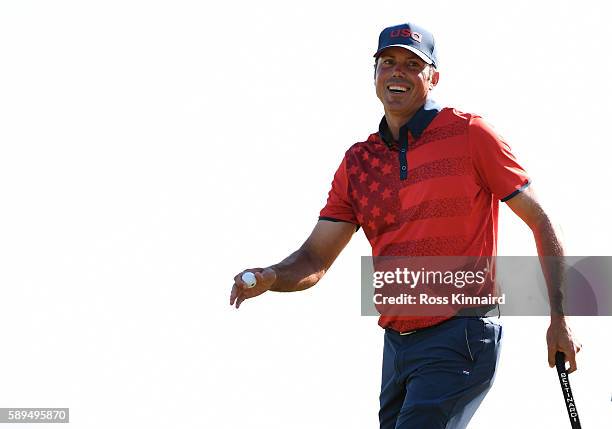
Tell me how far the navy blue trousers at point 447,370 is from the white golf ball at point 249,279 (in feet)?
3.20

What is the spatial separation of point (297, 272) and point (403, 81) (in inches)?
56.3

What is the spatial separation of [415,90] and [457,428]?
2.12 metres

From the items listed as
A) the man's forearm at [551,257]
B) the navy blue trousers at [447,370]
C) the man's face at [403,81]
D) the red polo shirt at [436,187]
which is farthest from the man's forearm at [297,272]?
the man's forearm at [551,257]

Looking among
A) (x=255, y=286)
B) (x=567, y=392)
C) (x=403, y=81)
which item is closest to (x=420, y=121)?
(x=403, y=81)

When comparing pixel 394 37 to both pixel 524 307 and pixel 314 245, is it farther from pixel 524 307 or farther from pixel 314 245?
pixel 524 307

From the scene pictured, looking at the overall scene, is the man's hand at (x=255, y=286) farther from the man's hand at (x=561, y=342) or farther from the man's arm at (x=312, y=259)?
the man's hand at (x=561, y=342)

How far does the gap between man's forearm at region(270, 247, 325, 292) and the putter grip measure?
1.82 m

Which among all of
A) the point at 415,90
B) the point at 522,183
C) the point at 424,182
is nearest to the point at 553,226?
the point at 522,183

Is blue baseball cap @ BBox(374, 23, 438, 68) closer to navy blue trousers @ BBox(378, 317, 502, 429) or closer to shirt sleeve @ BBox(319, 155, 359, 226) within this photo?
shirt sleeve @ BBox(319, 155, 359, 226)

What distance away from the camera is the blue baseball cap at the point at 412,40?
6016mm

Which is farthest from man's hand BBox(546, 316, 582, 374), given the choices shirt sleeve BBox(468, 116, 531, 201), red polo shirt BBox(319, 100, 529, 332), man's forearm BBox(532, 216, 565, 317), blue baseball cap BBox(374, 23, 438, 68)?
blue baseball cap BBox(374, 23, 438, 68)

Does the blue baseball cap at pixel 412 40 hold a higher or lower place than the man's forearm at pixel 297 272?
higher

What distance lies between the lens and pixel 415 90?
19.8 ft

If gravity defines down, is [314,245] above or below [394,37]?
below
